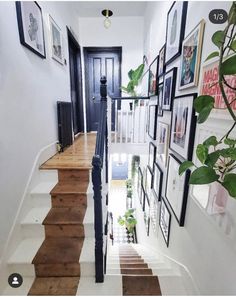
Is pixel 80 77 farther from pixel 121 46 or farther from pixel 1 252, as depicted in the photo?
pixel 1 252

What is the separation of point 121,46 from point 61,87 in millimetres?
2162

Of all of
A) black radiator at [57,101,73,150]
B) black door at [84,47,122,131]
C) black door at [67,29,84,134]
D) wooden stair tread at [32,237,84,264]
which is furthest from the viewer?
→ black door at [84,47,122,131]

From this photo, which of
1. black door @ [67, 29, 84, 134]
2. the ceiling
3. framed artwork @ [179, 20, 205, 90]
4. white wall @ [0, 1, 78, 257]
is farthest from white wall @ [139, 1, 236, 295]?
black door @ [67, 29, 84, 134]

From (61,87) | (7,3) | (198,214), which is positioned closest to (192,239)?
(198,214)

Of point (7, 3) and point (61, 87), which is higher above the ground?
point (7, 3)

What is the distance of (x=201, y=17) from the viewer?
3.87ft

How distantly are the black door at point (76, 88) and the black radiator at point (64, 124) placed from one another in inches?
37.1

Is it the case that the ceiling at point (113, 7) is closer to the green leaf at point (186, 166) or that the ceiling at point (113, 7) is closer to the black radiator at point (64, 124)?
the black radiator at point (64, 124)

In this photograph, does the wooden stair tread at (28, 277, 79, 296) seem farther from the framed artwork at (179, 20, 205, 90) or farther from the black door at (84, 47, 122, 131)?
the black door at (84, 47, 122, 131)

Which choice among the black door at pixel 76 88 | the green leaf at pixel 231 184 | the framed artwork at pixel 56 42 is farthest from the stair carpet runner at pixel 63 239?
the black door at pixel 76 88

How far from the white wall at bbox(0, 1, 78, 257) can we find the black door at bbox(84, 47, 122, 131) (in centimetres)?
195

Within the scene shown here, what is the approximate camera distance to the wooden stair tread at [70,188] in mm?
1929

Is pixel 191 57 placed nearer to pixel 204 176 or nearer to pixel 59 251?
pixel 204 176

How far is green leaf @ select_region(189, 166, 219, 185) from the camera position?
57 centimetres
